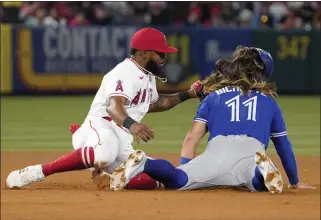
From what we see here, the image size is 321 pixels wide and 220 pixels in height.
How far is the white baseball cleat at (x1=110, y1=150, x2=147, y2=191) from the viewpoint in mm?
7344

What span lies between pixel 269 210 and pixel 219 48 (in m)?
15.3

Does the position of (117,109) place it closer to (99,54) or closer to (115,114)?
(115,114)

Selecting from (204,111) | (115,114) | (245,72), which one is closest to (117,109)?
(115,114)

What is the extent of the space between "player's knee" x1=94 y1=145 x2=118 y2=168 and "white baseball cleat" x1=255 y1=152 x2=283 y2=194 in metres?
1.22

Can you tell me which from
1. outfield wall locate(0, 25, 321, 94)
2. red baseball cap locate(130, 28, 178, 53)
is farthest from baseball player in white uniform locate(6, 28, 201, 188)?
outfield wall locate(0, 25, 321, 94)

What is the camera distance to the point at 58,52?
21.2 metres

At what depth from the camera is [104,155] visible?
7836mm

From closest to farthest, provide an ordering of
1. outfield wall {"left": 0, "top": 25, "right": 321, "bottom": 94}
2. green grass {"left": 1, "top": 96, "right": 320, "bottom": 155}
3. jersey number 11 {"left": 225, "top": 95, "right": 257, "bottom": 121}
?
jersey number 11 {"left": 225, "top": 95, "right": 257, "bottom": 121} < green grass {"left": 1, "top": 96, "right": 320, "bottom": 155} < outfield wall {"left": 0, "top": 25, "right": 321, "bottom": 94}

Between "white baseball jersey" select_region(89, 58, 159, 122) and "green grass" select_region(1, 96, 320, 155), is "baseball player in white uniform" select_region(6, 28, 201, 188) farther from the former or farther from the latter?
"green grass" select_region(1, 96, 320, 155)

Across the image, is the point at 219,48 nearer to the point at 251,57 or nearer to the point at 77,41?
the point at 77,41

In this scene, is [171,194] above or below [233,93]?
below

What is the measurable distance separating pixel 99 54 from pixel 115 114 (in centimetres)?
1362

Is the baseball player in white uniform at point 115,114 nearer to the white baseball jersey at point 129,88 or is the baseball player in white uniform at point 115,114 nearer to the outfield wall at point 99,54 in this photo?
the white baseball jersey at point 129,88

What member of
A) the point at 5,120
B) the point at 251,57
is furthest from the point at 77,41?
the point at 251,57
